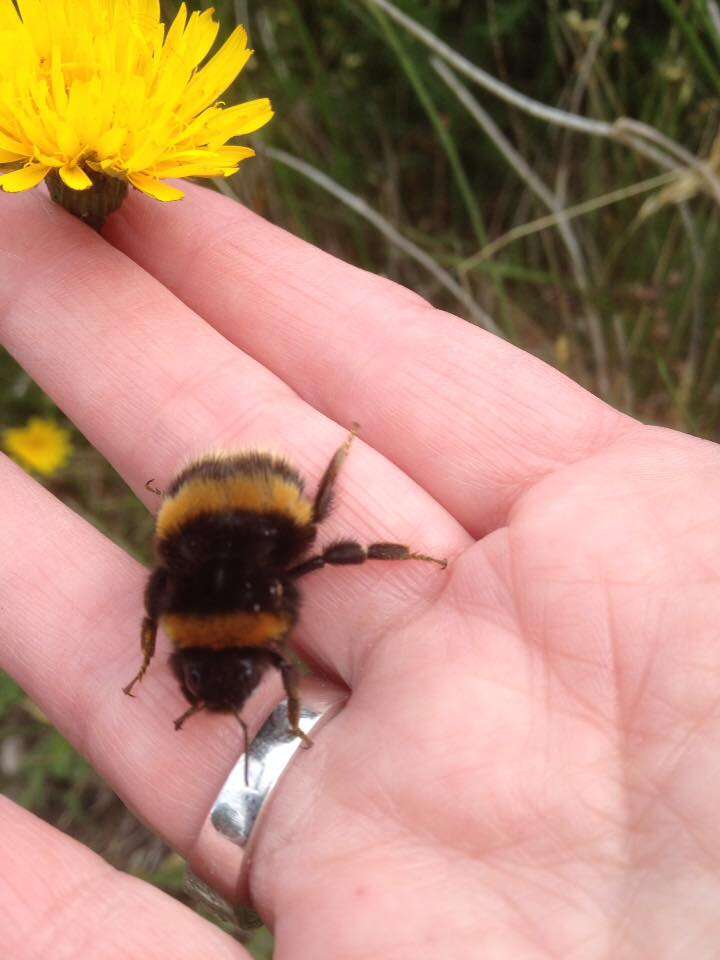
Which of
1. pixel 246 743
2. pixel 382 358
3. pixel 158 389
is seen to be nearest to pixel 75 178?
pixel 158 389

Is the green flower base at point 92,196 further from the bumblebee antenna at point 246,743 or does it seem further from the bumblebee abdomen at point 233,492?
the bumblebee antenna at point 246,743

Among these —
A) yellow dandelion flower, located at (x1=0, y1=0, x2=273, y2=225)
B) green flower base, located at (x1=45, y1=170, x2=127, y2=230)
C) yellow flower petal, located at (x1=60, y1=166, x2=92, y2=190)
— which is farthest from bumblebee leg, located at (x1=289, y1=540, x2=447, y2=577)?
green flower base, located at (x1=45, y1=170, x2=127, y2=230)

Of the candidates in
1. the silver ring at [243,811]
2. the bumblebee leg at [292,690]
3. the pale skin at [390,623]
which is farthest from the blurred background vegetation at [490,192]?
the bumblebee leg at [292,690]

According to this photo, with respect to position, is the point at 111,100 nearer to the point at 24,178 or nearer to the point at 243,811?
the point at 24,178

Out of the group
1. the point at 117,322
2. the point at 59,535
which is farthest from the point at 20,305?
the point at 59,535

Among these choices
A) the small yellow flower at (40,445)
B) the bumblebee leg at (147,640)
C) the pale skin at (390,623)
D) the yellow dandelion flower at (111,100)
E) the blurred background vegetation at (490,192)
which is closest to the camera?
the pale skin at (390,623)
